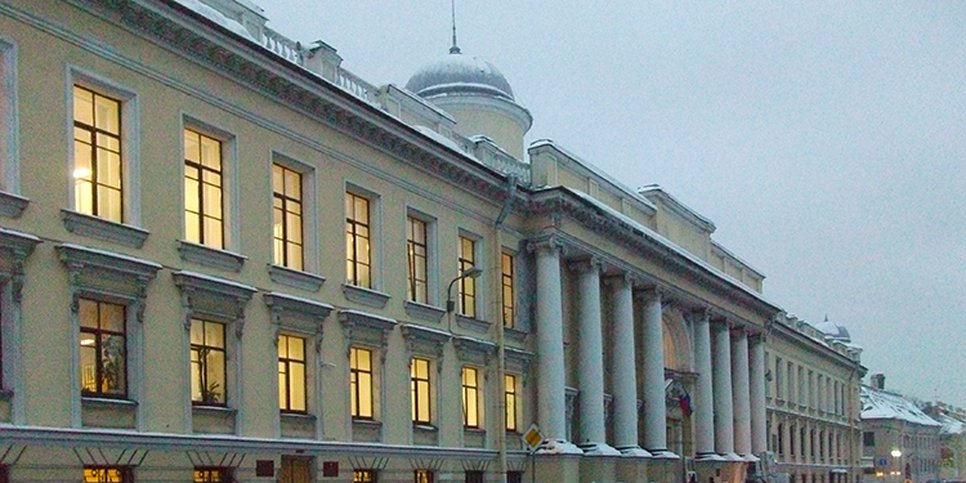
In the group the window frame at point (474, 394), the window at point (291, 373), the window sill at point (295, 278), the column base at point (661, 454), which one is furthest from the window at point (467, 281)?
the column base at point (661, 454)

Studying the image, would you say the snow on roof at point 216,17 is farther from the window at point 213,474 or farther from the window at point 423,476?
the window at point 423,476

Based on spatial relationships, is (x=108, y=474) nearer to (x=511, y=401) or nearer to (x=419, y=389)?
(x=419, y=389)

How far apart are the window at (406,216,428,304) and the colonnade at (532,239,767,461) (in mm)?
5262

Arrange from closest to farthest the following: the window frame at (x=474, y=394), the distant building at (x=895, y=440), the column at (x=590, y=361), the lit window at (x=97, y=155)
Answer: the lit window at (x=97, y=155), the window frame at (x=474, y=394), the column at (x=590, y=361), the distant building at (x=895, y=440)

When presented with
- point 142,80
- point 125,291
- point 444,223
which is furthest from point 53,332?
point 444,223

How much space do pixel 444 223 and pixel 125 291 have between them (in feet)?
39.1

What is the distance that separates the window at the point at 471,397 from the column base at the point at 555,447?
2740 millimetres

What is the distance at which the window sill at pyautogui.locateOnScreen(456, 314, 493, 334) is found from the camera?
103ft

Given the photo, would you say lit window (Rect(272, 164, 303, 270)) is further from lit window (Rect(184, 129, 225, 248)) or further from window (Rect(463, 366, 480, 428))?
window (Rect(463, 366, 480, 428))

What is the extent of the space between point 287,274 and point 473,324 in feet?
26.7

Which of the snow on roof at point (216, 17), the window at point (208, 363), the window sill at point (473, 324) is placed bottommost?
the window at point (208, 363)

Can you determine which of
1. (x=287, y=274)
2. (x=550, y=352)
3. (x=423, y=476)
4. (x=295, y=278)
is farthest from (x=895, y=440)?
(x=287, y=274)

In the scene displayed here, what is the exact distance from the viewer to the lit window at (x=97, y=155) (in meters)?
20.1

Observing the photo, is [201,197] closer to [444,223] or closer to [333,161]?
[333,161]
